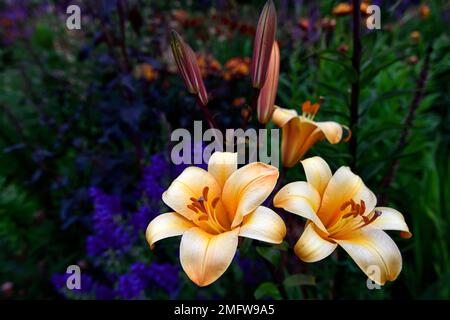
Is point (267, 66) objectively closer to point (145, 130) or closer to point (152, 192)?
point (152, 192)

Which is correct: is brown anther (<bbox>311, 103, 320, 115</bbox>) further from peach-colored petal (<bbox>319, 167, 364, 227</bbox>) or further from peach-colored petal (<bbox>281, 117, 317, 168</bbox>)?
peach-colored petal (<bbox>319, 167, 364, 227</bbox>)

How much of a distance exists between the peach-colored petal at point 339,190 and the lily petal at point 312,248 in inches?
4.0

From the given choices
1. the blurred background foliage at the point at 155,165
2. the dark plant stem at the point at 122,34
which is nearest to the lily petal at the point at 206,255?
the blurred background foliage at the point at 155,165

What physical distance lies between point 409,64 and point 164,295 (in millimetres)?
1458

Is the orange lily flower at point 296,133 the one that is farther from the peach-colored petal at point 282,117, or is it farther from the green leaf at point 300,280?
the green leaf at point 300,280

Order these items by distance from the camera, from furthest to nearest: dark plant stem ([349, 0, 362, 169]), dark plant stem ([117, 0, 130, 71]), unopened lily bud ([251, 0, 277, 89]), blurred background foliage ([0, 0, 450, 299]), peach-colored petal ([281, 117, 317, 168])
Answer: dark plant stem ([117, 0, 130, 71])
blurred background foliage ([0, 0, 450, 299])
dark plant stem ([349, 0, 362, 169])
peach-colored petal ([281, 117, 317, 168])
unopened lily bud ([251, 0, 277, 89])

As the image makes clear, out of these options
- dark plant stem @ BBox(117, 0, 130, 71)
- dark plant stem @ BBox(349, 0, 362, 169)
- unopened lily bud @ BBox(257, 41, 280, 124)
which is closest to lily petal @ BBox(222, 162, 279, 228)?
unopened lily bud @ BBox(257, 41, 280, 124)

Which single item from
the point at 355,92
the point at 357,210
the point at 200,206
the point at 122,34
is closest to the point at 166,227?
the point at 200,206

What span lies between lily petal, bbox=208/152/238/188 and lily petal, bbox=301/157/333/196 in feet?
0.38

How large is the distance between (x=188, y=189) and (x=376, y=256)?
0.31 metres

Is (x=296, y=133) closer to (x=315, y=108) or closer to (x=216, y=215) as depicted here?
(x=315, y=108)

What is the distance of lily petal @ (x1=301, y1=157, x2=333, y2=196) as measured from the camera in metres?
0.63

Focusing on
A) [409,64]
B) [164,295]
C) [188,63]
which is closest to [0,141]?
[164,295]
